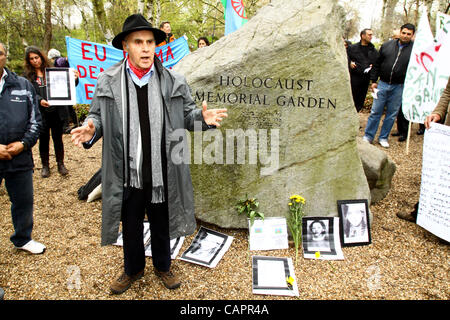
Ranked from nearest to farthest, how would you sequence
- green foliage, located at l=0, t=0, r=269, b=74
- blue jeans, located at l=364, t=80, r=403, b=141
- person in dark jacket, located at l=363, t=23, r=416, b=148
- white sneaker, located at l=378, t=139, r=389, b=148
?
person in dark jacket, located at l=363, t=23, r=416, b=148
blue jeans, located at l=364, t=80, r=403, b=141
white sneaker, located at l=378, t=139, r=389, b=148
green foliage, located at l=0, t=0, r=269, b=74

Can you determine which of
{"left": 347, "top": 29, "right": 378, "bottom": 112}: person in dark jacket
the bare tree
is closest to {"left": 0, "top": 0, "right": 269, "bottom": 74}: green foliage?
the bare tree

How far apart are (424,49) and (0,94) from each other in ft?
20.0

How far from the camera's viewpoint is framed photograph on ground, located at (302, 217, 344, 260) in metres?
3.32

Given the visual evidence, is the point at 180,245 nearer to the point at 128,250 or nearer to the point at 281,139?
the point at 128,250

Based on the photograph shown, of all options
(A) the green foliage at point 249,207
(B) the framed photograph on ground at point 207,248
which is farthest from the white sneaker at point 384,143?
(B) the framed photograph on ground at point 207,248

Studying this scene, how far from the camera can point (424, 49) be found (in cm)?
522

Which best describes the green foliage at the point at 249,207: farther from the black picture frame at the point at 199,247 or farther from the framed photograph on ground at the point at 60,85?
the framed photograph on ground at the point at 60,85

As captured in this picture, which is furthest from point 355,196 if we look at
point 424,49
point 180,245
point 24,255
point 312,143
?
point 24,255

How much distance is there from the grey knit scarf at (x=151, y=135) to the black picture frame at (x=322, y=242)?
1866 mm

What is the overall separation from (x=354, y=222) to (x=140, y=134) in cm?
262

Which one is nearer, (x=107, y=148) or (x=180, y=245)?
(x=107, y=148)

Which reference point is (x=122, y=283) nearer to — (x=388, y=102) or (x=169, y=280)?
(x=169, y=280)

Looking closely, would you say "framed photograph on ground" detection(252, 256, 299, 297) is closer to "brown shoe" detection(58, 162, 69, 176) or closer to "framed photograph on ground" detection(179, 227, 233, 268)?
"framed photograph on ground" detection(179, 227, 233, 268)

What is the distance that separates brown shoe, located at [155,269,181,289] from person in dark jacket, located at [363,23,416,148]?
537 cm
